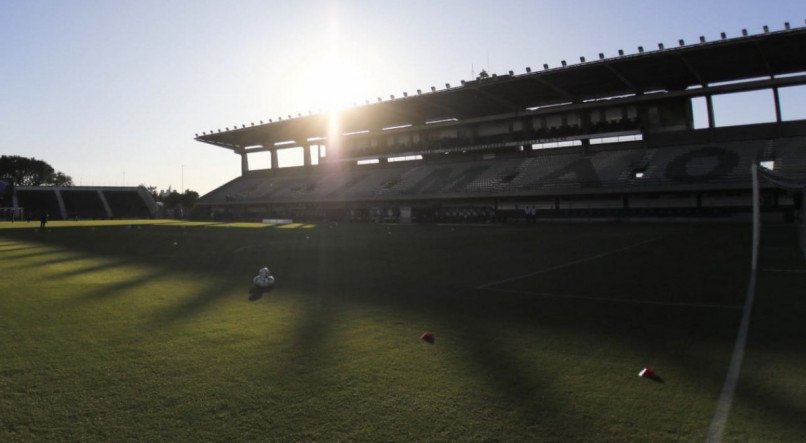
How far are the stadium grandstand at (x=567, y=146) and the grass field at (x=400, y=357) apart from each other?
29.5 m

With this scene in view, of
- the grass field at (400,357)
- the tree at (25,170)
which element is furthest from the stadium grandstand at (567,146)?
the tree at (25,170)

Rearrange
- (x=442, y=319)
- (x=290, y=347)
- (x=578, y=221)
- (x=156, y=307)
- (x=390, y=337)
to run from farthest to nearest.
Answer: (x=578, y=221), (x=156, y=307), (x=442, y=319), (x=390, y=337), (x=290, y=347)

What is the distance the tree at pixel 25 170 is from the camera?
110m

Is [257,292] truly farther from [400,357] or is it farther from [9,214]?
[9,214]

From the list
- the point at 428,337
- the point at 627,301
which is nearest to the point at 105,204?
the point at 428,337

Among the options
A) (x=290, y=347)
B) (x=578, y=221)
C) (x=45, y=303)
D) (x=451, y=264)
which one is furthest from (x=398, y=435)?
(x=578, y=221)

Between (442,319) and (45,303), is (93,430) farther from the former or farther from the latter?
(45,303)

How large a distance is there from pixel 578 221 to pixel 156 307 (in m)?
39.7

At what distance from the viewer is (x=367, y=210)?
2226 inches

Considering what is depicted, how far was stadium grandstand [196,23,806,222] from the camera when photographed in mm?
38094

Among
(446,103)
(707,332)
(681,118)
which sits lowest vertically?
(707,332)

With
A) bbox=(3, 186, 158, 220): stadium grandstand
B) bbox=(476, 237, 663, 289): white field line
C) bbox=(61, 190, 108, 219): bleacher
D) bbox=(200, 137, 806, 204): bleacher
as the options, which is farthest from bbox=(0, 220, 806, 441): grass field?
bbox=(61, 190, 108, 219): bleacher

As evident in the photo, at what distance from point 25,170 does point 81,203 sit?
38671 mm

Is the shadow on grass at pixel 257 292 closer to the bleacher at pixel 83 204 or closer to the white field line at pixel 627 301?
the white field line at pixel 627 301
